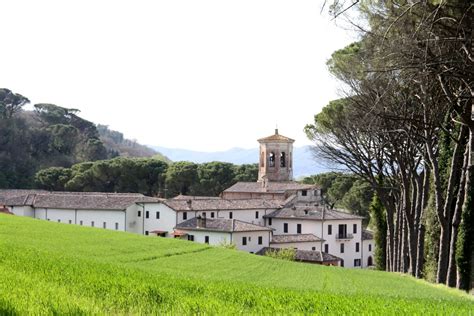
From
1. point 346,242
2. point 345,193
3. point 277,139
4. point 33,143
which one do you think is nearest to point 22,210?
point 277,139

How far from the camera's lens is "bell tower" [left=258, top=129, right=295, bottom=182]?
87.2m

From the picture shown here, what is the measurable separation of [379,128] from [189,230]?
34250 mm

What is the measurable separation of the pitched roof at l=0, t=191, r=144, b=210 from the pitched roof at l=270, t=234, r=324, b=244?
648 inches

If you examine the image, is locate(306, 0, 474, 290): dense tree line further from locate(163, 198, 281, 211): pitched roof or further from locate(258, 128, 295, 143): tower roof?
locate(258, 128, 295, 143): tower roof

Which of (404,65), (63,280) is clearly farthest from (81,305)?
(404,65)

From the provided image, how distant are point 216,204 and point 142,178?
27675 mm

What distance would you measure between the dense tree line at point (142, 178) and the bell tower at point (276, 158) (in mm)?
8610

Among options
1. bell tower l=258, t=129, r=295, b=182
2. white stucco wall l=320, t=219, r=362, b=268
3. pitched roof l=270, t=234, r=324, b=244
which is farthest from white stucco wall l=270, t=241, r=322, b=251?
bell tower l=258, t=129, r=295, b=182

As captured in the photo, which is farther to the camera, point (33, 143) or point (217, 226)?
point (33, 143)

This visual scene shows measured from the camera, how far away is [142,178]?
310 feet

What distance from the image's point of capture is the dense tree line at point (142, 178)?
92125 millimetres

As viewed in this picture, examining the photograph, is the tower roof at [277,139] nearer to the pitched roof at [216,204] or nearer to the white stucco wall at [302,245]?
the pitched roof at [216,204]

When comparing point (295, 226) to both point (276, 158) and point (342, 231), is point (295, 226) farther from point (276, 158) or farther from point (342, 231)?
point (276, 158)

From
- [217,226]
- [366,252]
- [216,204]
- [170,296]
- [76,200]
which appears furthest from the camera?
[366,252]
